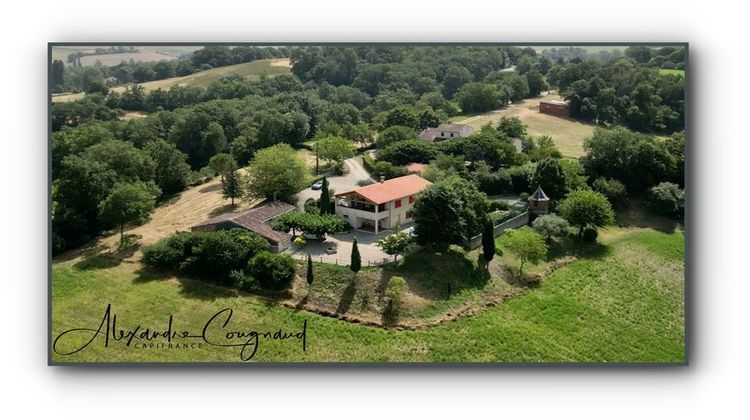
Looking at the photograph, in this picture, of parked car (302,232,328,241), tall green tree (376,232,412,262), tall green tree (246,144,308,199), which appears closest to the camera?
tall green tree (376,232,412,262)

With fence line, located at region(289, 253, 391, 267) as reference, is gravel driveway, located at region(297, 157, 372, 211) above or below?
above

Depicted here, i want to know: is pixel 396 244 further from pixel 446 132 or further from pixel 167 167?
pixel 446 132

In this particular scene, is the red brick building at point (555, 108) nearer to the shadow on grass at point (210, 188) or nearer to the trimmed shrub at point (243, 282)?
the shadow on grass at point (210, 188)

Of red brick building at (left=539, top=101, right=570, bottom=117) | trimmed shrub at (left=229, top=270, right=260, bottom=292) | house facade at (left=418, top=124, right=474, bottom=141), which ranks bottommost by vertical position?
trimmed shrub at (left=229, top=270, right=260, bottom=292)

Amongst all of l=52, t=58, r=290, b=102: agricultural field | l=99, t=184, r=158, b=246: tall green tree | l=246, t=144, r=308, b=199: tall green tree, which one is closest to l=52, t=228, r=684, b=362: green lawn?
l=99, t=184, r=158, b=246: tall green tree

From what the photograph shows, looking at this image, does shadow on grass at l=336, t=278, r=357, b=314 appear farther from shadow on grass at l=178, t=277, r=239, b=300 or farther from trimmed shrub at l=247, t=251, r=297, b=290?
shadow on grass at l=178, t=277, r=239, b=300
